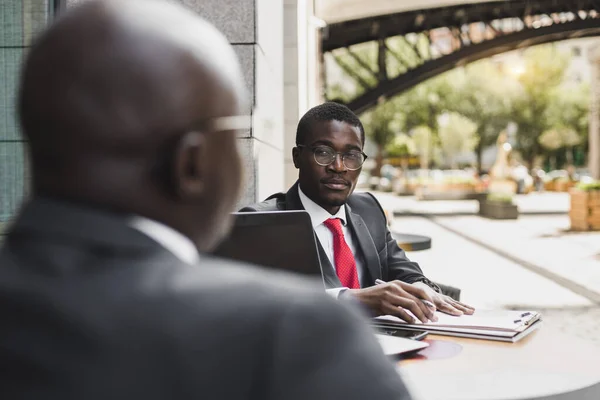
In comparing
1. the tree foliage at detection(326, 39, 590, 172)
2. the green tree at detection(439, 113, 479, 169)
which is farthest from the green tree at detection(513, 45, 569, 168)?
the green tree at detection(439, 113, 479, 169)

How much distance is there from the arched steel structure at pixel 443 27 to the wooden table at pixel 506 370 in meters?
20.5

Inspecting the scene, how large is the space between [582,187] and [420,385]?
17.3 meters

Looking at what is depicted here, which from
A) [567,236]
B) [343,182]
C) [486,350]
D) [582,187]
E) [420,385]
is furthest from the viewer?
[582,187]

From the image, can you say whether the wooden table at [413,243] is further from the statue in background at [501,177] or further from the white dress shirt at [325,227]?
the statue in background at [501,177]

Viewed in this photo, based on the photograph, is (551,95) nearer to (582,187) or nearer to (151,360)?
(582,187)

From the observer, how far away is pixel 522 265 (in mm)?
11383

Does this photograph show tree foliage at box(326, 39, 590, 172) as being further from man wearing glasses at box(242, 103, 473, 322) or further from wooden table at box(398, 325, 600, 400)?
wooden table at box(398, 325, 600, 400)

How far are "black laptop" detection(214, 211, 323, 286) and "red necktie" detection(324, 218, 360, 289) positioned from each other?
745 mm

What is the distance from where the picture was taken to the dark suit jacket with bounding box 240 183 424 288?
2.80 meters

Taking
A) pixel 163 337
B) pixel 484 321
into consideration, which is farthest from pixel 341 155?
pixel 163 337

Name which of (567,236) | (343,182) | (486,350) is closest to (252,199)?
(343,182)

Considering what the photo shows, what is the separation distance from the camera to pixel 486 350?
1.93m

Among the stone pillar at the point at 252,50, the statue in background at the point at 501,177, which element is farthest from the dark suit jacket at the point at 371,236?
the statue in background at the point at 501,177

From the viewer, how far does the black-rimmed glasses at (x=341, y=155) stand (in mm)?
2730
